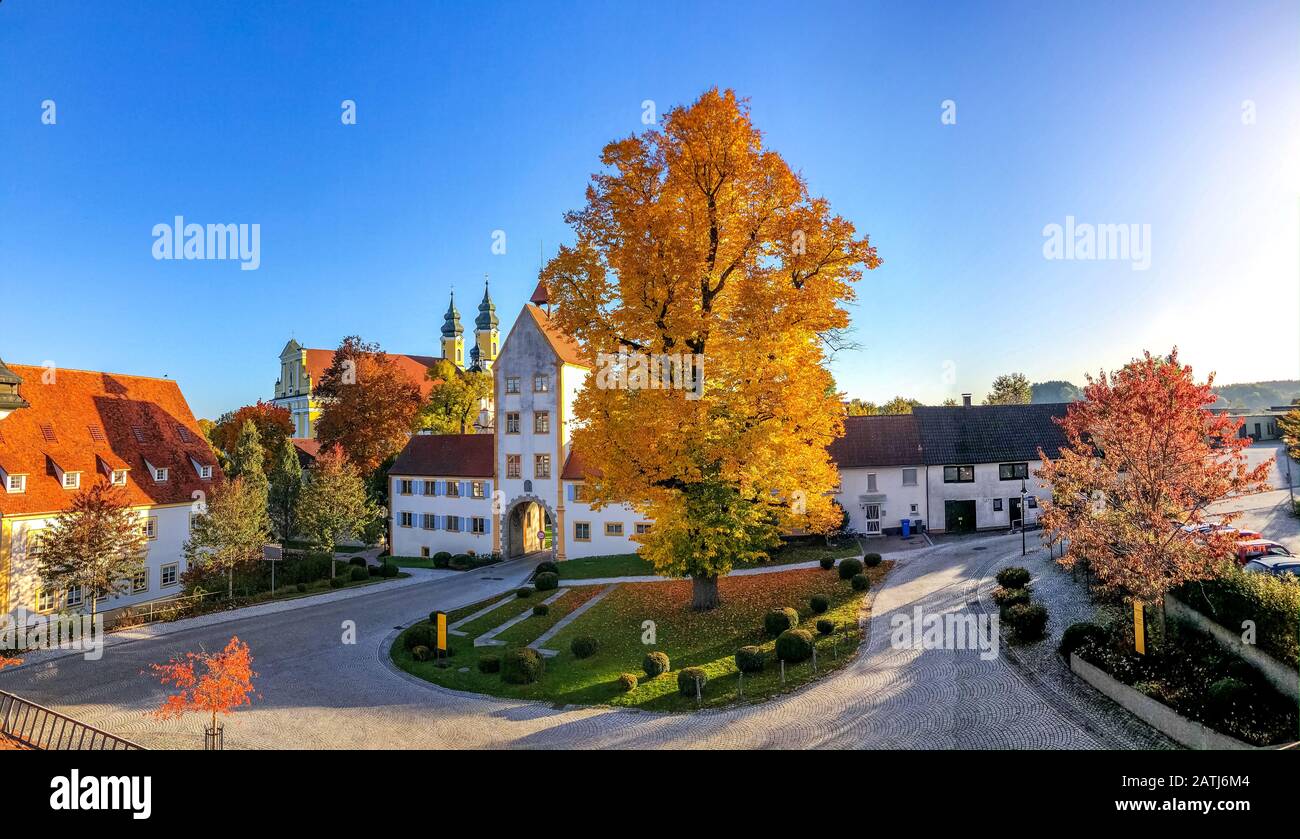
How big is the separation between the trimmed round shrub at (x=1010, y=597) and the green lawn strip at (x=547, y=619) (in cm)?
1424

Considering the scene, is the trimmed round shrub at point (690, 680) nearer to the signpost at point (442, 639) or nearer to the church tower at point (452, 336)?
the signpost at point (442, 639)

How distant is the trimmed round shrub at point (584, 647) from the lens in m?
18.0

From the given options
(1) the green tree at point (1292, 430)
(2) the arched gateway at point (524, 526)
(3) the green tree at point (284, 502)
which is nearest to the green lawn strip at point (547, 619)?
(2) the arched gateway at point (524, 526)

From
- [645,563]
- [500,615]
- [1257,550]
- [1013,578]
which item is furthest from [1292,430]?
[500,615]

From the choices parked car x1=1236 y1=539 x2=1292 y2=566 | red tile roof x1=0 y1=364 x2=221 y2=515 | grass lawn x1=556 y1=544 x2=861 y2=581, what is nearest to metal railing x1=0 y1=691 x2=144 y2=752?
red tile roof x1=0 y1=364 x2=221 y2=515

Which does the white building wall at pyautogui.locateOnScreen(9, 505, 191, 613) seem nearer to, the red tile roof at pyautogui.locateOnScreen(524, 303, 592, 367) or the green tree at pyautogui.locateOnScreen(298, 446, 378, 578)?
the green tree at pyautogui.locateOnScreen(298, 446, 378, 578)

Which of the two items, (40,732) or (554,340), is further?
(554,340)

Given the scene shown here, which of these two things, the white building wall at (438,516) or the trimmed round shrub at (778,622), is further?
the white building wall at (438,516)

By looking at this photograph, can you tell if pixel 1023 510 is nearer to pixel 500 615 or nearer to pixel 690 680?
pixel 690 680

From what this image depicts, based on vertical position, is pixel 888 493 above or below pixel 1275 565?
above

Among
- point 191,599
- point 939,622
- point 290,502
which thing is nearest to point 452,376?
point 290,502

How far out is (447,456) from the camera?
42.1 m

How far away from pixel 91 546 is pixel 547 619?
17260mm
